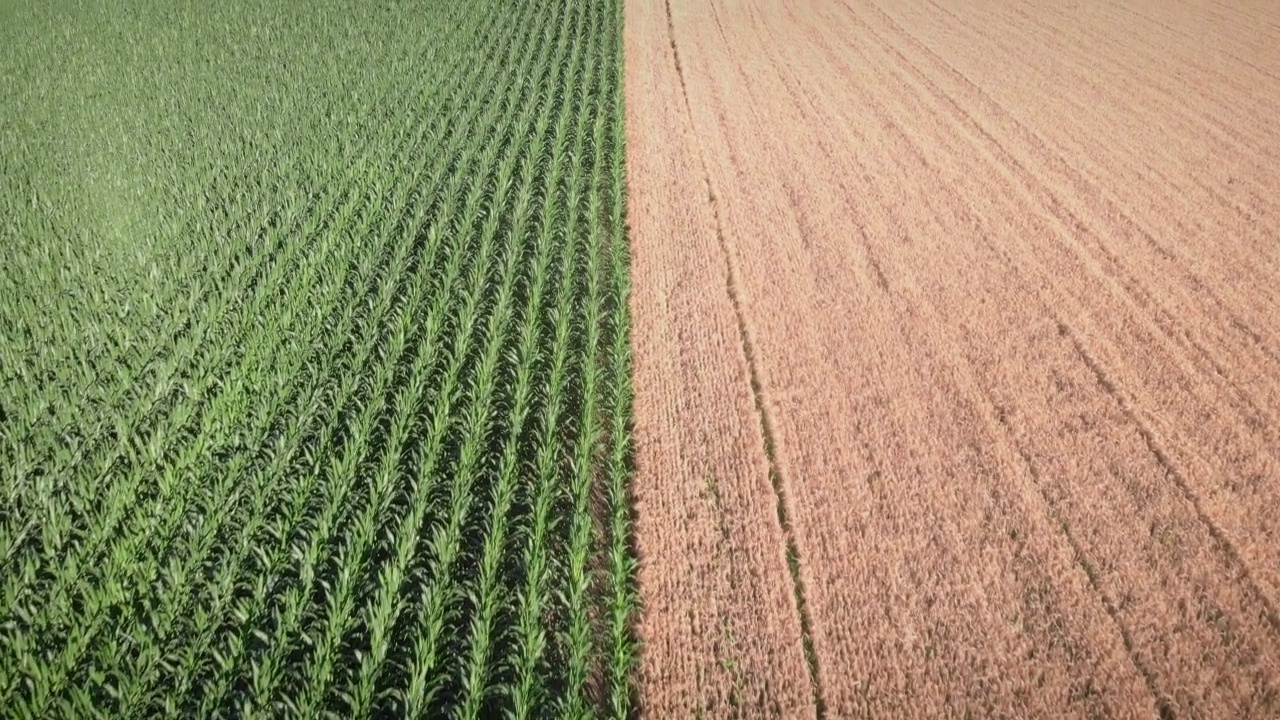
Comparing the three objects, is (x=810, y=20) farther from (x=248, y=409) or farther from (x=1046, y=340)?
(x=248, y=409)

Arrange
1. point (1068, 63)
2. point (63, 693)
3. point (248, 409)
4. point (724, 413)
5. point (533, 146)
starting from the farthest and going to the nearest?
point (1068, 63), point (533, 146), point (724, 413), point (248, 409), point (63, 693)

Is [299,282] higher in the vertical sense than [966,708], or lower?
higher

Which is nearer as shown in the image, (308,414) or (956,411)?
(308,414)

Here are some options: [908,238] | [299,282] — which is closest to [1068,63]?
[908,238]

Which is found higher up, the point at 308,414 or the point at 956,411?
the point at 308,414

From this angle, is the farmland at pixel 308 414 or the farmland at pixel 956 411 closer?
the farmland at pixel 308 414
